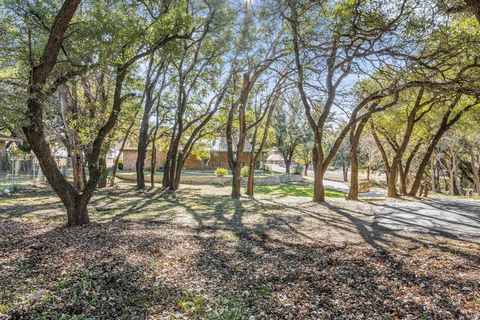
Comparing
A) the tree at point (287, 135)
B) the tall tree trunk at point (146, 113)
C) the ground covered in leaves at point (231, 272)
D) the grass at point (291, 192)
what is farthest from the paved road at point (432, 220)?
the tree at point (287, 135)

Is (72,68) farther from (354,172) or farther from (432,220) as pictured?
(354,172)

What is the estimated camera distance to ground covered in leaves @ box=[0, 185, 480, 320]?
2.96 m

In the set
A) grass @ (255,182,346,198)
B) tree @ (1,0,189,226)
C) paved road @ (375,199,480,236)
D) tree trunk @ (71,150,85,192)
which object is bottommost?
grass @ (255,182,346,198)

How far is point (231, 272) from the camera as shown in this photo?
154 inches

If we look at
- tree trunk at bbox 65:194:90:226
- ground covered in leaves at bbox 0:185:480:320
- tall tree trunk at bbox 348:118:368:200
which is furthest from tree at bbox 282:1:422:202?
tree trunk at bbox 65:194:90:226

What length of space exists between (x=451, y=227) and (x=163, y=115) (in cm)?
1308

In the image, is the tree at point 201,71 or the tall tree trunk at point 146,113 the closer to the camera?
the tree at point 201,71

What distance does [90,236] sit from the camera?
5441 millimetres

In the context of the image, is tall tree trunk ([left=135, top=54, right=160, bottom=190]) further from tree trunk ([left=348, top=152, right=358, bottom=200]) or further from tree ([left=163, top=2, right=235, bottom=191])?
tree trunk ([left=348, top=152, right=358, bottom=200])

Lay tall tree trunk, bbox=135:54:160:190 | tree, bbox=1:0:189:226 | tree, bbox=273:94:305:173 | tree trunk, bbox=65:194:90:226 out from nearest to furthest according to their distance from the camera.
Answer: tree, bbox=1:0:189:226, tree trunk, bbox=65:194:90:226, tall tree trunk, bbox=135:54:160:190, tree, bbox=273:94:305:173

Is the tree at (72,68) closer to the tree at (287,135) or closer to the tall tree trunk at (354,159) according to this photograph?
the tall tree trunk at (354,159)

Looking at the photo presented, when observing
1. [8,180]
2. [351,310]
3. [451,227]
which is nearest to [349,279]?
[351,310]

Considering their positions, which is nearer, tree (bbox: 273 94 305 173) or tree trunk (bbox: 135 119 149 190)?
tree trunk (bbox: 135 119 149 190)

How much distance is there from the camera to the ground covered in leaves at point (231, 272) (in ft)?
9.70
